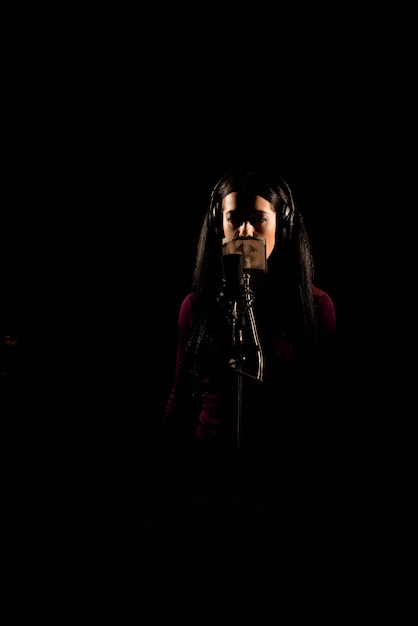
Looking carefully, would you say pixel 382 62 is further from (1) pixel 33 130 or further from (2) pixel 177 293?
(1) pixel 33 130

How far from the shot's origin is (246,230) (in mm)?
1354

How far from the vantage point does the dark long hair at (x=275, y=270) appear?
55.8 inches

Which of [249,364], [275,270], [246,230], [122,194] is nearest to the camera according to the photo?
[249,364]

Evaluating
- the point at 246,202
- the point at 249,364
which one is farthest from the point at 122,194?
the point at 249,364

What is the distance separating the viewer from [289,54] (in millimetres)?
1653

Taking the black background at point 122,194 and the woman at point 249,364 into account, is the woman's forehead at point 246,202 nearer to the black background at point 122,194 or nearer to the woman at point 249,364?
the woman at point 249,364

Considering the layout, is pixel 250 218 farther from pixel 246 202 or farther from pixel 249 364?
pixel 249 364

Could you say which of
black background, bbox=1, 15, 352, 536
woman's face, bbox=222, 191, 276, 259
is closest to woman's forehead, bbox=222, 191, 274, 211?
woman's face, bbox=222, 191, 276, 259

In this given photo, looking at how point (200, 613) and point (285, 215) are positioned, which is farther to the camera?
point (285, 215)

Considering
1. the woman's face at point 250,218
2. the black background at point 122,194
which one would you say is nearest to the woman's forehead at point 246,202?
the woman's face at point 250,218

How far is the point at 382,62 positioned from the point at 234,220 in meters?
0.99

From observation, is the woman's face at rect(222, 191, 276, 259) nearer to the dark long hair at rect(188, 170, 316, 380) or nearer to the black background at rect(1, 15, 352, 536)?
the dark long hair at rect(188, 170, 316, 380)

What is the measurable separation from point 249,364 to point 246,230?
477 millimetres

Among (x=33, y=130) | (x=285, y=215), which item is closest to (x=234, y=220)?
(x=285, y=215)
